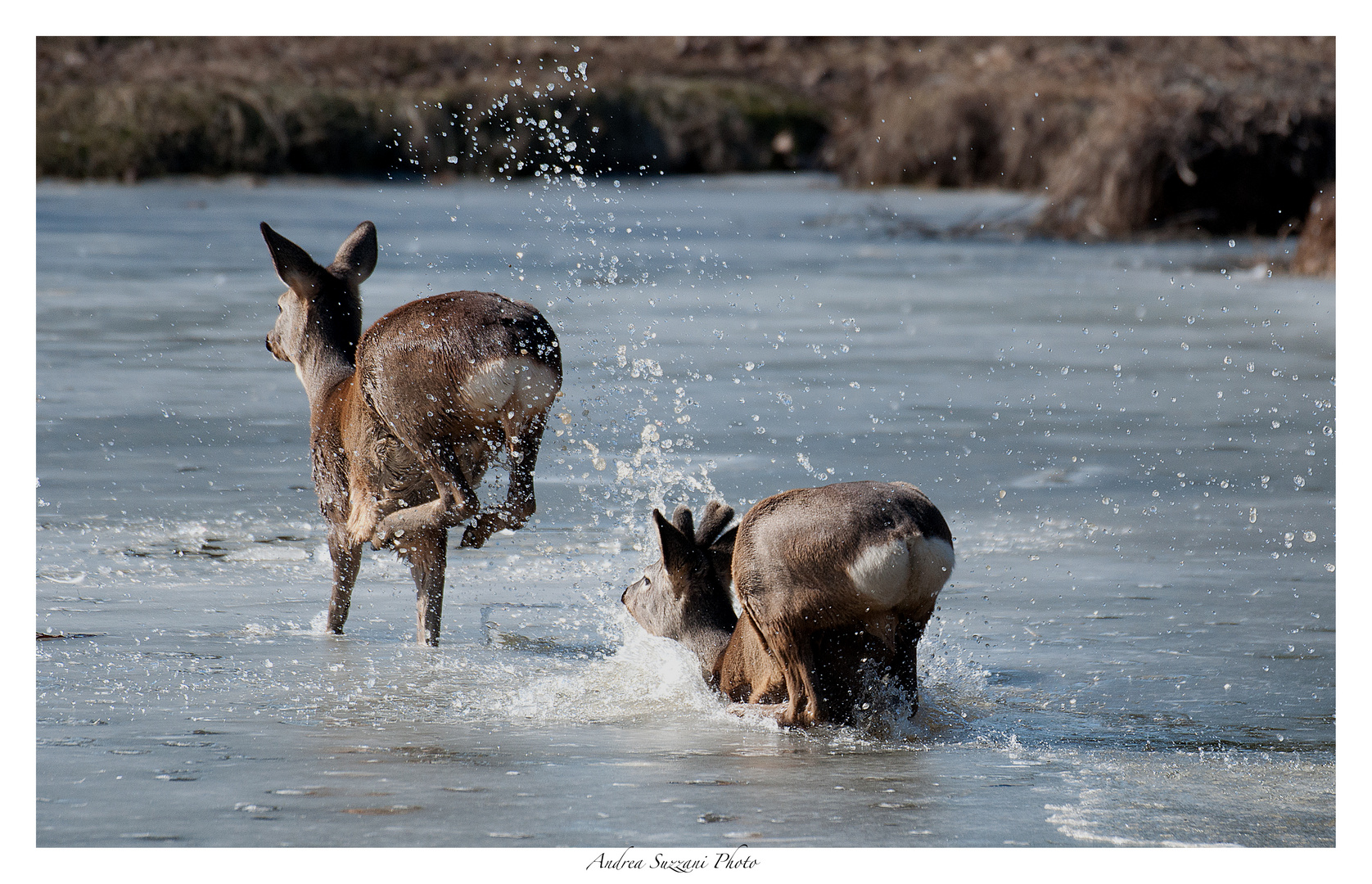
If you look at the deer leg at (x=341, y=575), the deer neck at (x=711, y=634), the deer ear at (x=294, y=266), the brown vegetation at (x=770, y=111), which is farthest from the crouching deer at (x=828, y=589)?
the brown vegetation at (x=770, y=111)

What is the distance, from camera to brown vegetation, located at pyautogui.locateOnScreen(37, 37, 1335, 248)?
→ 1945 cm

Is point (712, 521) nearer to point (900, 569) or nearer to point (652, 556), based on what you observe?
point (900, 569)

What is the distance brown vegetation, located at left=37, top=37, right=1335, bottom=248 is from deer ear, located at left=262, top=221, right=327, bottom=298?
39.2 ft

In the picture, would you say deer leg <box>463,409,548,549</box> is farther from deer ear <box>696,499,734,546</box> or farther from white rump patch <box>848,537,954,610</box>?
white rump patch <box>848,537,954,610</box>

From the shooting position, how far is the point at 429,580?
6016 millimetres

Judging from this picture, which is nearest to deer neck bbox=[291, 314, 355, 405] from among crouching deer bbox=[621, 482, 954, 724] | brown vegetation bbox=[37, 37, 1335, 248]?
crouching deer bbox=[621, 482, 954, 724]

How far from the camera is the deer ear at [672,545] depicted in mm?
5277

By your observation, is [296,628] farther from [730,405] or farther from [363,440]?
[730,405]

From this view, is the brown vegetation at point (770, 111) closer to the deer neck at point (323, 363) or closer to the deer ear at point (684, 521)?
the deer neck at point (323, 363)

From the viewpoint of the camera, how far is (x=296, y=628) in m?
6.15

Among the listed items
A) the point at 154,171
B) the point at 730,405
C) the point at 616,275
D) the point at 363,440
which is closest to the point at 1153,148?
the point at 616,275

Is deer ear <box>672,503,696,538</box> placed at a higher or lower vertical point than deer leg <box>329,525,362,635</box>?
higher

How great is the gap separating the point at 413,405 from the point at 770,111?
2418 cm

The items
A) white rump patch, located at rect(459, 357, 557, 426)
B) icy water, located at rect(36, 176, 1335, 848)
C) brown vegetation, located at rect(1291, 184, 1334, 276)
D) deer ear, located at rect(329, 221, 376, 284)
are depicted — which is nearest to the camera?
icy water, located at rect(36, 176, 1335, 848)
